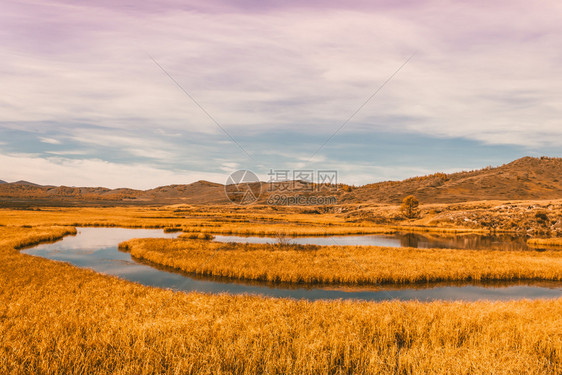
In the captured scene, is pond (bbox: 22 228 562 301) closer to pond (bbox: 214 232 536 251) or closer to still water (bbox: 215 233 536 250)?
pond (bbox: 214 232 536 251)

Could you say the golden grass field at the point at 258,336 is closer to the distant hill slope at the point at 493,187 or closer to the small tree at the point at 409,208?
the small tree at the point at 409,208

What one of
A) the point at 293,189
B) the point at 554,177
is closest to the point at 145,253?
the point at 293,189

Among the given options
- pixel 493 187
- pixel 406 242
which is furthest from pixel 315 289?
pixel 493 187

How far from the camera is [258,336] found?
10.2 metres

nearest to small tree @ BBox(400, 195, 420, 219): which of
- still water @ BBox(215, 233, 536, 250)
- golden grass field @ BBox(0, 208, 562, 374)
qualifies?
still water @ BBox(215, 233, 536, 250)

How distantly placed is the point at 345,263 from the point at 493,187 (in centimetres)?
15179

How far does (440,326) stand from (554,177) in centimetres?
19778

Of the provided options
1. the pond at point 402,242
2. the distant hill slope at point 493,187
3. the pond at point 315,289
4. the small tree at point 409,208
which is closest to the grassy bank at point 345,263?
the pond at point 315,289

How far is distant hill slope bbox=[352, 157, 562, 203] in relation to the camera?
134625mm

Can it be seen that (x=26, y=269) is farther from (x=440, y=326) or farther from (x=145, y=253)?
(x=440, y=326)

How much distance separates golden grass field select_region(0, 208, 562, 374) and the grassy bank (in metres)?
9.11

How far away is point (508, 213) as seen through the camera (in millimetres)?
Result: 77875

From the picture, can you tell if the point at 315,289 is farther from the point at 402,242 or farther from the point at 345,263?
the point at 402,242

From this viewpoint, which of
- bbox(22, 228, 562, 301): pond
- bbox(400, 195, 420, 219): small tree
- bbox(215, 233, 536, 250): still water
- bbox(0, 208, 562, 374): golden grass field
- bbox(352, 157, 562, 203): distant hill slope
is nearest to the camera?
bbox(0, 208, 562, 374): golden grass field
